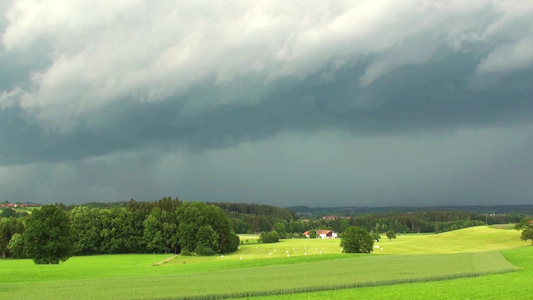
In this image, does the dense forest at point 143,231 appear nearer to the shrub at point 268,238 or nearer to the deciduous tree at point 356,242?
the deciduous tree at point 356,242

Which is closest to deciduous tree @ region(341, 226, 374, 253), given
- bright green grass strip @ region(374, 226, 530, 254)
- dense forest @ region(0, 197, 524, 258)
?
bright green grass strip @ region(374, 226, 530, 254)

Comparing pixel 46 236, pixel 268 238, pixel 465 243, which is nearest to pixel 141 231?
pixel 46 236

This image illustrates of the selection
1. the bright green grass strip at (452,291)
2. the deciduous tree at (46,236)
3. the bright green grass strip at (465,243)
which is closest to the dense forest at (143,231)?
the deciduous tree at (46,236)

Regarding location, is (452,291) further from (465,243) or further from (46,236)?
(465,243)

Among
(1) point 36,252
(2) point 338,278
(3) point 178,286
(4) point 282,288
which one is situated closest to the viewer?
(4) point 282,288

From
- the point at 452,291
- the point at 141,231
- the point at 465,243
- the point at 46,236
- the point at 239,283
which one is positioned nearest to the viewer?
the point at 452,291

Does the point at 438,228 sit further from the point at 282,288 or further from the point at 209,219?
the point at 282,288

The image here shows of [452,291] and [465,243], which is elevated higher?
[452,291]

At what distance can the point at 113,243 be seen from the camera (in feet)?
291

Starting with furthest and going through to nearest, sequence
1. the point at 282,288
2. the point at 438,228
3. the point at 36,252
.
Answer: the point at 438,228
the point at 36,252
the point at 282,288

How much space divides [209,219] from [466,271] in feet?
216

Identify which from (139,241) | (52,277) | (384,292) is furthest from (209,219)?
(384,292)

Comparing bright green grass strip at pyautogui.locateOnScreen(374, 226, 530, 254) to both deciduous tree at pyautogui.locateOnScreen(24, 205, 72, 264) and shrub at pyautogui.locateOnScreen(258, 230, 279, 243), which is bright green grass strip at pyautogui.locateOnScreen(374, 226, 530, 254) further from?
deciduous tree at pyautogui.locateOnScreen(24, 205, 72, 264)

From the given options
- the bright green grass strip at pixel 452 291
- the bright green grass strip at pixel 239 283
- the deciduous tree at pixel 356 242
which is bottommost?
the deciduous tree at pixel 356 242
